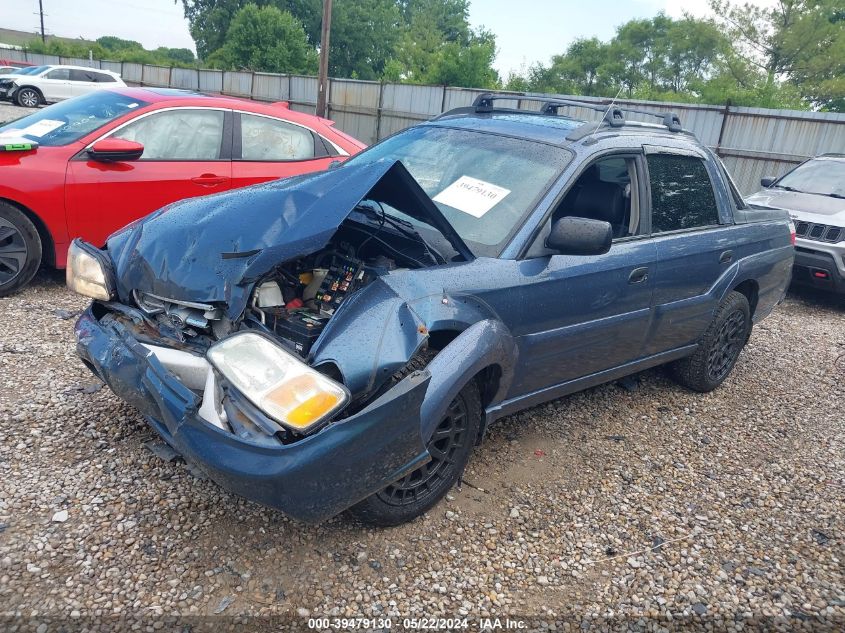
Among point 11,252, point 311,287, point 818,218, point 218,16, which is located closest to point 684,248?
point 311,287

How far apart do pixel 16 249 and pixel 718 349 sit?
5106 mm

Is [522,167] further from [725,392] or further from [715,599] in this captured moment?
[725,392]

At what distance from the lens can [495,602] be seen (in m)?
2.50

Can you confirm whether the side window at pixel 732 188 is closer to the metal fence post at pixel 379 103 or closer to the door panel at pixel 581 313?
the door panel at pixel 581 313

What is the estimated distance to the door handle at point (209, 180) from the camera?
5.34 meters

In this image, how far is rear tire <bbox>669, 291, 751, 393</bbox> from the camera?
4469mm

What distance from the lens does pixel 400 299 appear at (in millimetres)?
2584

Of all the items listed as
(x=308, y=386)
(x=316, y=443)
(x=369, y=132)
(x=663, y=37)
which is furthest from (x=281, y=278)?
(x=663, y=37)

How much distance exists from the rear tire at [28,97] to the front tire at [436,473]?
27.2 metres

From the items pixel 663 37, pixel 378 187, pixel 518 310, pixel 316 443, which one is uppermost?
pixel 663 37

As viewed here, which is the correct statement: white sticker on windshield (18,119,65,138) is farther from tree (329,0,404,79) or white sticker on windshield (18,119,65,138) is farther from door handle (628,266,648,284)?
tree (329,0,404,79)

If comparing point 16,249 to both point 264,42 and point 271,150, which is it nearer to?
point 271,150

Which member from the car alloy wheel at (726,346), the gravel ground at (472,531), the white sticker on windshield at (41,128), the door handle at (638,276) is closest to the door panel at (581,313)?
the door handle at (638,276)

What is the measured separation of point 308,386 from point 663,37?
5052 cm
